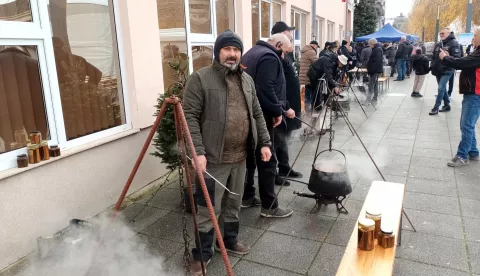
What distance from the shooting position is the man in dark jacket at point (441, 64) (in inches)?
294

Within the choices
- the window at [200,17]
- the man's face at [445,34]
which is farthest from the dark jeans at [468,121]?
the window at [200,17]

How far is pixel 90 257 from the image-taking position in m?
3.05

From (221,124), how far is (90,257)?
1623 millimetres

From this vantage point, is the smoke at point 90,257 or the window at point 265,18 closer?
the smoke at point 90,257

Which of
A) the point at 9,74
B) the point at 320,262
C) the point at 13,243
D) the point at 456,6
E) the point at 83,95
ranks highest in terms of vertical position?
the point at 456,6

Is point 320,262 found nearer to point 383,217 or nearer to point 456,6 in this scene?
point 383,217

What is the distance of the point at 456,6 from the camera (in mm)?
29172

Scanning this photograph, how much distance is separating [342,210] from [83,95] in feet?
10.1

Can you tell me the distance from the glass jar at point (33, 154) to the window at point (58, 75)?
113mm

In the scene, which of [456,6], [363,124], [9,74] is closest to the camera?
[9,74]

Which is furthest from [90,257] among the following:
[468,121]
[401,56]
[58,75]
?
[401,56]

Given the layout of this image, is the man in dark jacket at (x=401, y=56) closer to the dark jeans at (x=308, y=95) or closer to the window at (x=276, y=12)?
the window at (x=276, y=12)

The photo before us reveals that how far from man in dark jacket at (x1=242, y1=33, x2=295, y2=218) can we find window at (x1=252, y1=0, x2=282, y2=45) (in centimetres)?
493

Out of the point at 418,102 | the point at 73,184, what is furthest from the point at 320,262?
the point at 418,102
